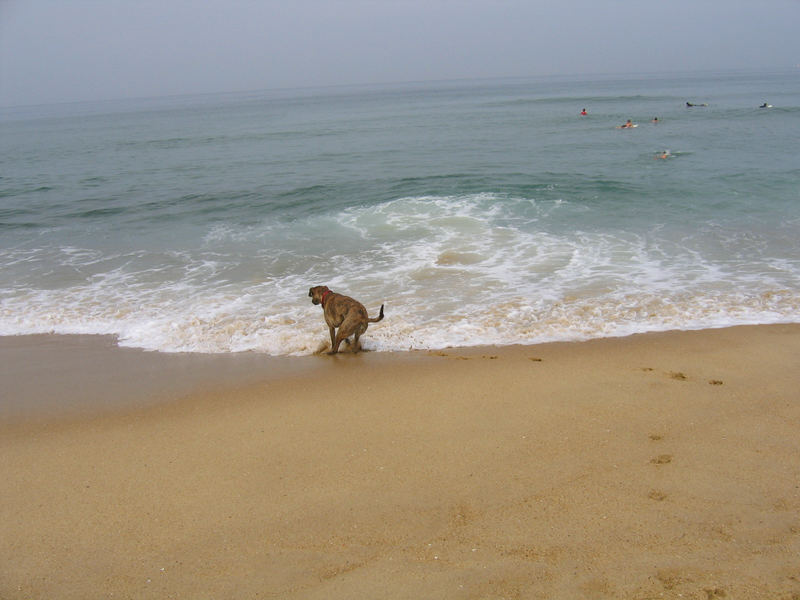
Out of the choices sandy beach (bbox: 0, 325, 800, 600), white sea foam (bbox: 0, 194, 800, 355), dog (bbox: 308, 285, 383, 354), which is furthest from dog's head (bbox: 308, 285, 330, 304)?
sandy beach (bbox: 0, 325, 800, 600)

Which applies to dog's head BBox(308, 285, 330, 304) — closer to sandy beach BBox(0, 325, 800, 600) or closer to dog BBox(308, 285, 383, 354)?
dog BBox(308, 285, 383, 354)

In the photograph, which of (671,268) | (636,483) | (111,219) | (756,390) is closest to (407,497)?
(636,483)

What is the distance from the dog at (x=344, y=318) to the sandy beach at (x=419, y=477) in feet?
1.77

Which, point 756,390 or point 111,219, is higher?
point 111,219

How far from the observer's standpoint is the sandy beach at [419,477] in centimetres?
349

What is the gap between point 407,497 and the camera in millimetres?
4215

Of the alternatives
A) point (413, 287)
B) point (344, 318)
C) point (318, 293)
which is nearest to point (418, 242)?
point (413, 287)

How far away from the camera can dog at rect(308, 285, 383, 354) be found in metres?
7.12

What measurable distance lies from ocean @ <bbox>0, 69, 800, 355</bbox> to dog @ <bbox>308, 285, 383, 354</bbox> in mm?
414

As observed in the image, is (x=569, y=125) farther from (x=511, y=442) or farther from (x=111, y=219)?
(x=511, y=442)

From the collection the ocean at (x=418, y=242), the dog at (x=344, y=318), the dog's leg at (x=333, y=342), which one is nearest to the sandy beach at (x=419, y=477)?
the dog's leg at (x=333, y=342)

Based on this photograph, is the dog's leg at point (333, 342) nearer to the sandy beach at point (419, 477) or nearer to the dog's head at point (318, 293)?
the sandy beach at point (419, 477)

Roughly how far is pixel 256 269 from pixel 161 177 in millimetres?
15964

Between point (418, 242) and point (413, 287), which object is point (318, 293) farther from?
point (418, 242)
